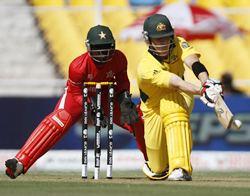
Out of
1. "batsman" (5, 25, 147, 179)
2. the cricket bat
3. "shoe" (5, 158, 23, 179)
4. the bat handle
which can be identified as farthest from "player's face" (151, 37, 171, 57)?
"shoe" (5, 158, 23, 179)

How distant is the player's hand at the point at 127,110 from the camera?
1173cm

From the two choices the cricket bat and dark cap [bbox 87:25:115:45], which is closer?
the cricket bat

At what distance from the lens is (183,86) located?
11.1m

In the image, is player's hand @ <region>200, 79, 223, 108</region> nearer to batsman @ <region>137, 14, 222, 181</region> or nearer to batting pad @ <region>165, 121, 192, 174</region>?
batsman @ <region>137, 14, 222, 181</region>

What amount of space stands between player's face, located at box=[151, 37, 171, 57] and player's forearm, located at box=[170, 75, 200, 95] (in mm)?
470

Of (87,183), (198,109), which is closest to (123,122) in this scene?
(87,183)

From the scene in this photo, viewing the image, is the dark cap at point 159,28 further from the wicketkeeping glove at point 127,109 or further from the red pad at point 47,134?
the red pad at point 47,134

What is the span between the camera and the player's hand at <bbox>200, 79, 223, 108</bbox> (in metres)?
10.9

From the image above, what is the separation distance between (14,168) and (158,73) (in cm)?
187

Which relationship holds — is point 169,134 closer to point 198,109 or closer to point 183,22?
point 198,109

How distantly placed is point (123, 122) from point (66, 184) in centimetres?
157

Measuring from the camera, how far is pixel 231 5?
76.2ft

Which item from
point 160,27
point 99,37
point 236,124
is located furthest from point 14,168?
point 236,124

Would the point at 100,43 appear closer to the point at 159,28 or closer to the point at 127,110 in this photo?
the point at 159,28
